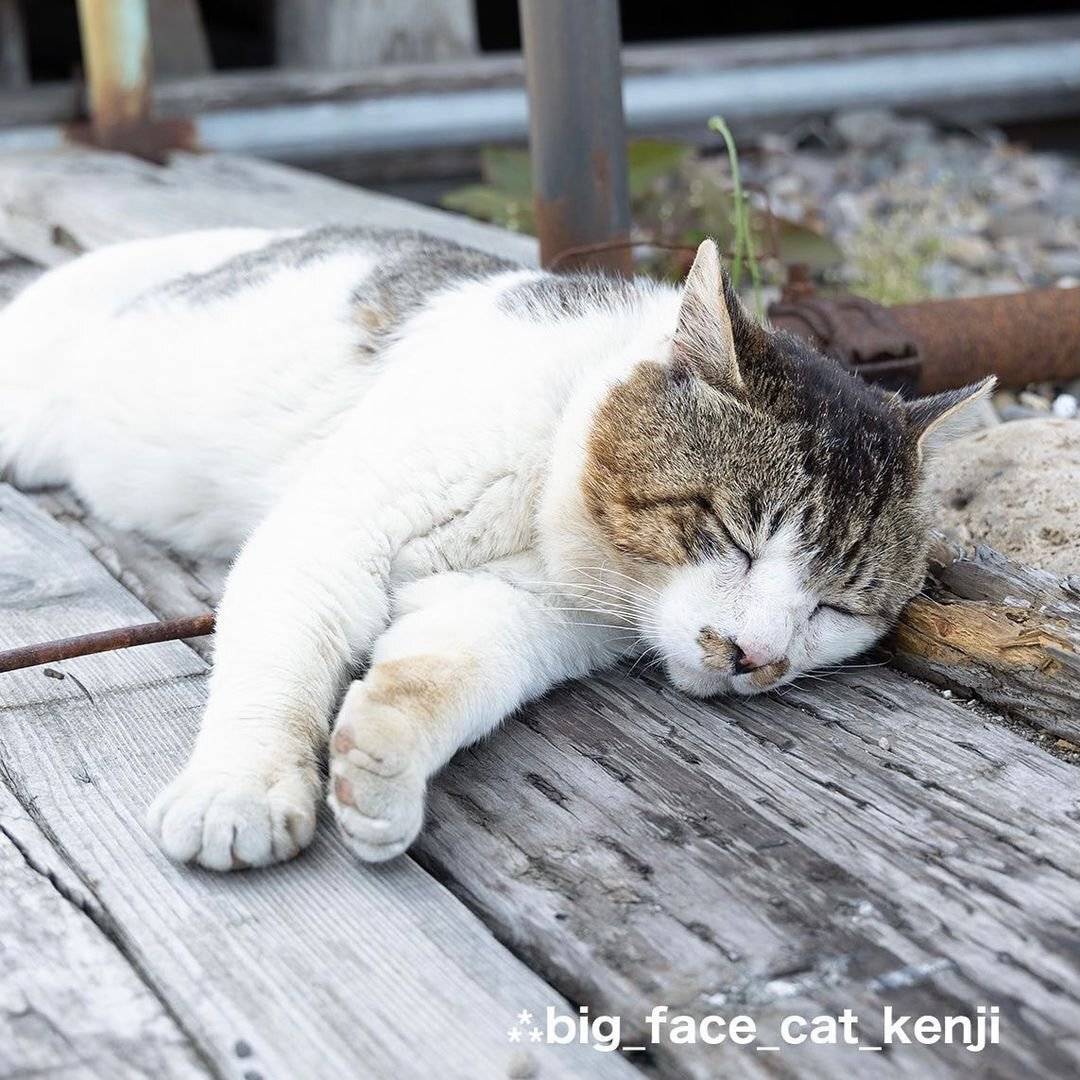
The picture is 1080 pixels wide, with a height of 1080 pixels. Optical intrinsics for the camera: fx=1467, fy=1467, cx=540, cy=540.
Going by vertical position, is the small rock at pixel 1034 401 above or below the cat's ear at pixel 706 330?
below

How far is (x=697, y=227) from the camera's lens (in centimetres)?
544

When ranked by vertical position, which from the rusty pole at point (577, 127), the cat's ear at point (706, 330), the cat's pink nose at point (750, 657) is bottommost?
the cat's pink nose at point (750, 657)

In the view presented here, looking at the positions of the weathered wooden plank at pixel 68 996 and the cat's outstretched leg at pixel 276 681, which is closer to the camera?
the weathered wooden plank at pixel 68 996

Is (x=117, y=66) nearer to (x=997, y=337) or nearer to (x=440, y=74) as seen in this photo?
(x=440, y=74)

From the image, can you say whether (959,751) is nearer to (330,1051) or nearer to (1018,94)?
(330,1051)

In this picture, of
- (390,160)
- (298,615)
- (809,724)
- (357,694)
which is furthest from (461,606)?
(390,160)

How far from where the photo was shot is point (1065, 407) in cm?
377

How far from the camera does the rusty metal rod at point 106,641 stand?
225cm

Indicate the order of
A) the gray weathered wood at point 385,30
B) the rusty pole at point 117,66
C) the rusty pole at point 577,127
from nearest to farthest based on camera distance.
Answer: the rusty pole at point 577,127 < the rusty pole at point 117,66 < the gray weathered wood at point 385,30

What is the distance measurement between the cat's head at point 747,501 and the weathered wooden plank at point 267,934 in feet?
2.14

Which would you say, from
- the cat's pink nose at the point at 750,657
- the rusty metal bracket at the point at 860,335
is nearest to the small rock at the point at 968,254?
the rusty metal bracket at the point at 860,335

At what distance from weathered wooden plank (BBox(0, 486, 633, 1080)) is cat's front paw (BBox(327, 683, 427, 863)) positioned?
44 mm

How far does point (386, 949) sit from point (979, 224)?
5.74 meters

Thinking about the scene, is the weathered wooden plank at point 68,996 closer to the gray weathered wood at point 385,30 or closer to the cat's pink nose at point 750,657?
the cat's pink nose at point 750,657
